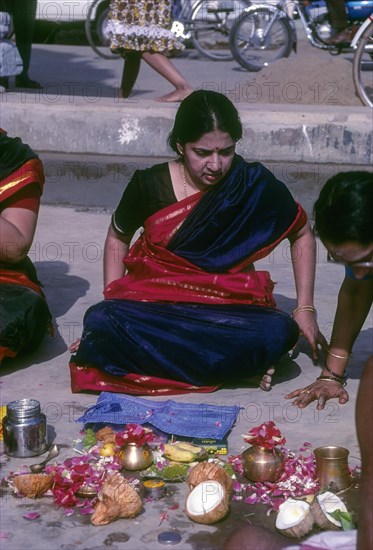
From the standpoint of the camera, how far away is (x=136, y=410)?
3.92 metres

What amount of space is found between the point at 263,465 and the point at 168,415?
559mm

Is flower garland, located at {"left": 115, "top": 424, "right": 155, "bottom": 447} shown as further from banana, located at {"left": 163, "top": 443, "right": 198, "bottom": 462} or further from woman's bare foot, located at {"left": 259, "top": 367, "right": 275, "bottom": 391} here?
woman's bare foot, located at {"left": 259, "top": 367, "right": 275, "bottom": 391}

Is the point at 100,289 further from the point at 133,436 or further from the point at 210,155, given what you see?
the point at 133,436

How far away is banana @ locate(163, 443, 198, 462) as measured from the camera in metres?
3.54

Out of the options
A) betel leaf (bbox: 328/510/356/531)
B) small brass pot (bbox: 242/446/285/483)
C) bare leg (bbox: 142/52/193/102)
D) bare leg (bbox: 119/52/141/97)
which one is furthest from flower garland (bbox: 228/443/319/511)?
bare leg (bbox: 119/52/141/97)

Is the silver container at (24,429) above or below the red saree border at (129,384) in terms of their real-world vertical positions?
above

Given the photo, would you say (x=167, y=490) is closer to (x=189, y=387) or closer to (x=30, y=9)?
(x=189, y=387)

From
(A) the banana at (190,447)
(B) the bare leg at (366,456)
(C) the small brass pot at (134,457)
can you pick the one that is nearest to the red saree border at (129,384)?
(A) the banana at (190,447)

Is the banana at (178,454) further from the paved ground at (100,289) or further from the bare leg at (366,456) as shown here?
the bare leg at (366,456)

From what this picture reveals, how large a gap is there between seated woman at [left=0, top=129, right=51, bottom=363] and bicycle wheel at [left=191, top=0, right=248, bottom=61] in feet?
31.3

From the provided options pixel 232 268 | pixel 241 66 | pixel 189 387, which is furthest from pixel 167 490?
pixel 241 66

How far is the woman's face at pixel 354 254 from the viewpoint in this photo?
2.73 meters

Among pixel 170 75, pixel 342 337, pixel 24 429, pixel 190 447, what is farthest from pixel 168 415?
pixel 170 75

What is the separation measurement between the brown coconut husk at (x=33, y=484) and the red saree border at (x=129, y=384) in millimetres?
926
